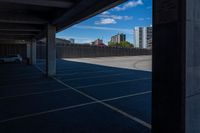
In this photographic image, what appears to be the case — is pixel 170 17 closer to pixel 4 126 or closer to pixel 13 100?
pixel 4 126

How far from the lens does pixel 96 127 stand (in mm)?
4680

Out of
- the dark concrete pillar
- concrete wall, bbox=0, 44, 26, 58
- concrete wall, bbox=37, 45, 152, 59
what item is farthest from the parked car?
the dark concrete pillar

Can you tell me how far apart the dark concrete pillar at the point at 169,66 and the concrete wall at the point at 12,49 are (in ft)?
128

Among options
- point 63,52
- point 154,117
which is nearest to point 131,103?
point 154,117

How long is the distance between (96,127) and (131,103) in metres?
2.49

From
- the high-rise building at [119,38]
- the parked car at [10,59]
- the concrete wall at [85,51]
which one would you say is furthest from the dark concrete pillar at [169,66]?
the high-rise building at [119,38]

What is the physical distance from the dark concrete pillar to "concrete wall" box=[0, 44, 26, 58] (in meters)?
39.2

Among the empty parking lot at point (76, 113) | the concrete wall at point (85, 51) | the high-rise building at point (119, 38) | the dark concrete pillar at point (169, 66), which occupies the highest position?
the high-rise building at point (119, 38)

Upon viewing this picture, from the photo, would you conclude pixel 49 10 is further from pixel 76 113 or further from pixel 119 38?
pixel 119 38

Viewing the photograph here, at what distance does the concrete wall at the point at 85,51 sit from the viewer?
44.4 m

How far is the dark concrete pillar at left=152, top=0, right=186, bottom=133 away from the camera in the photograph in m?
2.85
